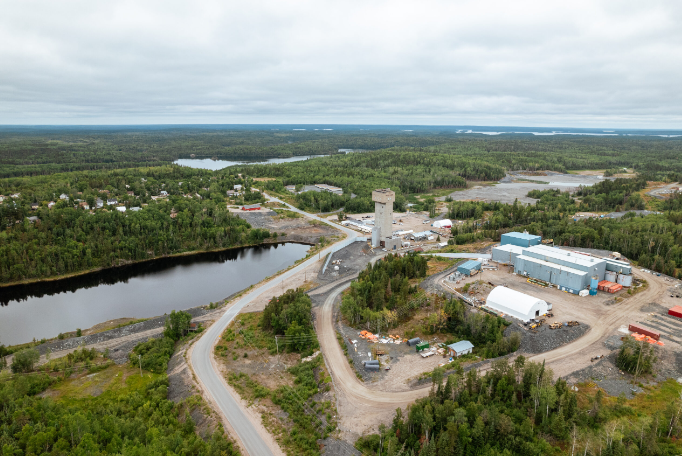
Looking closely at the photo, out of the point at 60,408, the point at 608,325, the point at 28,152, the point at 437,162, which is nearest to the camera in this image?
the point at 60,408

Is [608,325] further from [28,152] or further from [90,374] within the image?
[28,152]

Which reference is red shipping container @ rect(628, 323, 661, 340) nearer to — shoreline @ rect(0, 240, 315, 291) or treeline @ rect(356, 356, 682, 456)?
treeline @ rect(356, 356, 682, 456)

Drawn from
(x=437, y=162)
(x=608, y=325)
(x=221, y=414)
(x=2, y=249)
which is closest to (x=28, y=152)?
(x=2, y=249)

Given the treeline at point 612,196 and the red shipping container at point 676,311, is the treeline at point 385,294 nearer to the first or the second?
the red shipping container at point 676,311

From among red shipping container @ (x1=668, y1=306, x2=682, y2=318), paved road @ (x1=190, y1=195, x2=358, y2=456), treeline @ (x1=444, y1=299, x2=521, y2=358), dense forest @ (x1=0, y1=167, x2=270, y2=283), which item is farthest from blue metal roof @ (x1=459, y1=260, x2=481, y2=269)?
dense forest @ (x1=0, y1=167, x2=270, y2=283)

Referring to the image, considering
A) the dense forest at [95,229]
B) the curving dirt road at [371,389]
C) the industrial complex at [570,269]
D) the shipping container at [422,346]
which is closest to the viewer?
the curving dirt road at [371,389]

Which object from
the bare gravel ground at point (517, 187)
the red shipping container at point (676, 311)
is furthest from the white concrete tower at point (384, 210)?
the bare gravel ground at point (517, 187)

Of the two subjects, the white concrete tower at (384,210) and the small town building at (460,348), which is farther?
the white concrete tower at (384,210)
